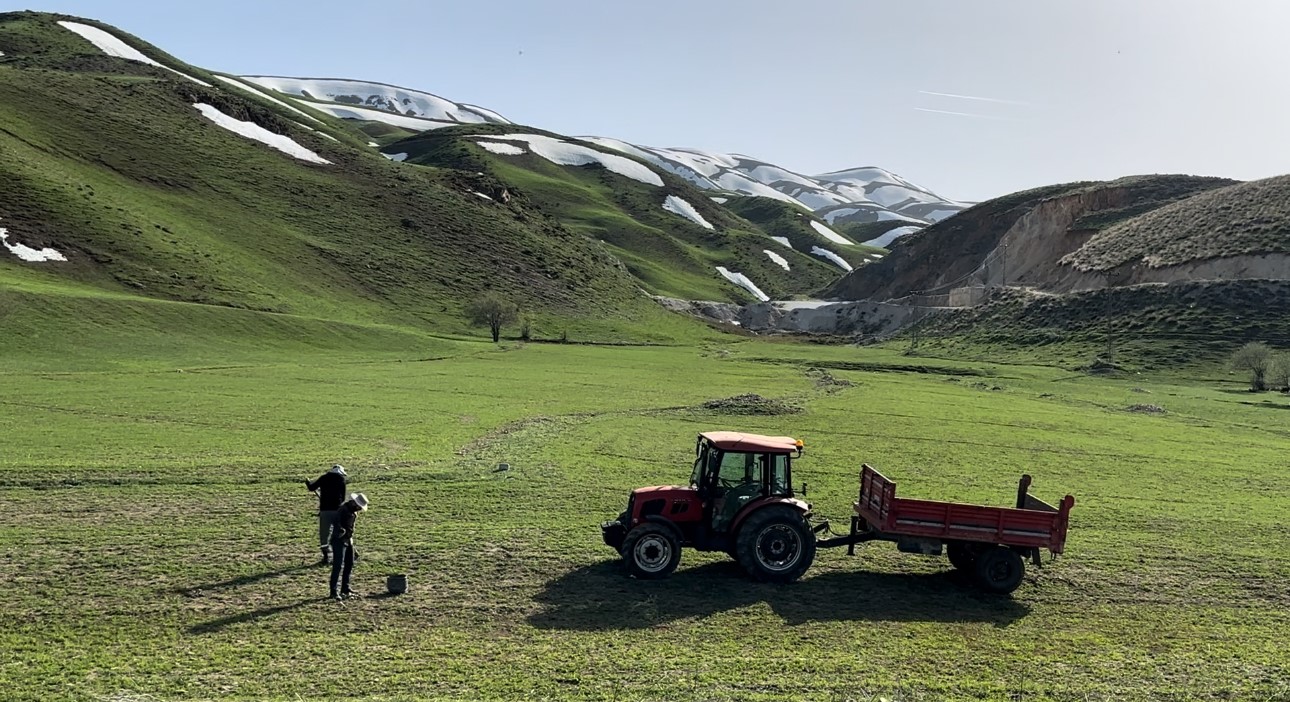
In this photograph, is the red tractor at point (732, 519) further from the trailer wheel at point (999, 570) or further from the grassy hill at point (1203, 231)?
the grassy hill at point (1203, 231)

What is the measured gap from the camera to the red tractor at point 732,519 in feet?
44.3

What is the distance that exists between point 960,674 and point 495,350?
201 feet

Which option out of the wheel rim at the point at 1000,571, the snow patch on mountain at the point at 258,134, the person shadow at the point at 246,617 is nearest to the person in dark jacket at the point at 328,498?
the person shadow at the point at 246,617

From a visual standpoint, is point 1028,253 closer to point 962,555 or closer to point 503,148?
point 962,555

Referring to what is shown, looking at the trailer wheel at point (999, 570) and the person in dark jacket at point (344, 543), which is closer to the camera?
the person in dark jacket at point (344, 543)

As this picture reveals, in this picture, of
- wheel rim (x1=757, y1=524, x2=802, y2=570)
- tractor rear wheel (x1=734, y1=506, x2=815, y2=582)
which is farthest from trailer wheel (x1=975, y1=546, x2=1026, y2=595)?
wheel rim (x1=757, y1=524, x2=802, y2=570)

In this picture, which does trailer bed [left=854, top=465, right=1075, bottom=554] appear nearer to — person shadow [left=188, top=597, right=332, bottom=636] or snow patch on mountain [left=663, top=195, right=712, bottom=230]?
person shadow [left=188, top=597, right=332, bottom=636]

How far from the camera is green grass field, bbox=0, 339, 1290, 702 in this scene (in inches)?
394

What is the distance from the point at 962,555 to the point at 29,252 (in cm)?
7456

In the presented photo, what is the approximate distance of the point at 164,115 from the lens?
10212 cm

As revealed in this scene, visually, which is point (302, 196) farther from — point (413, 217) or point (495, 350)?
point (495, 350)

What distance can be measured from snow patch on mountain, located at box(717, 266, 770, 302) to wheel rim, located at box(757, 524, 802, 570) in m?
141

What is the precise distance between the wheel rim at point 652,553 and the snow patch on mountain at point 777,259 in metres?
168

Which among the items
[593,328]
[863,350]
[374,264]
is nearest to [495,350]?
[593,328]
